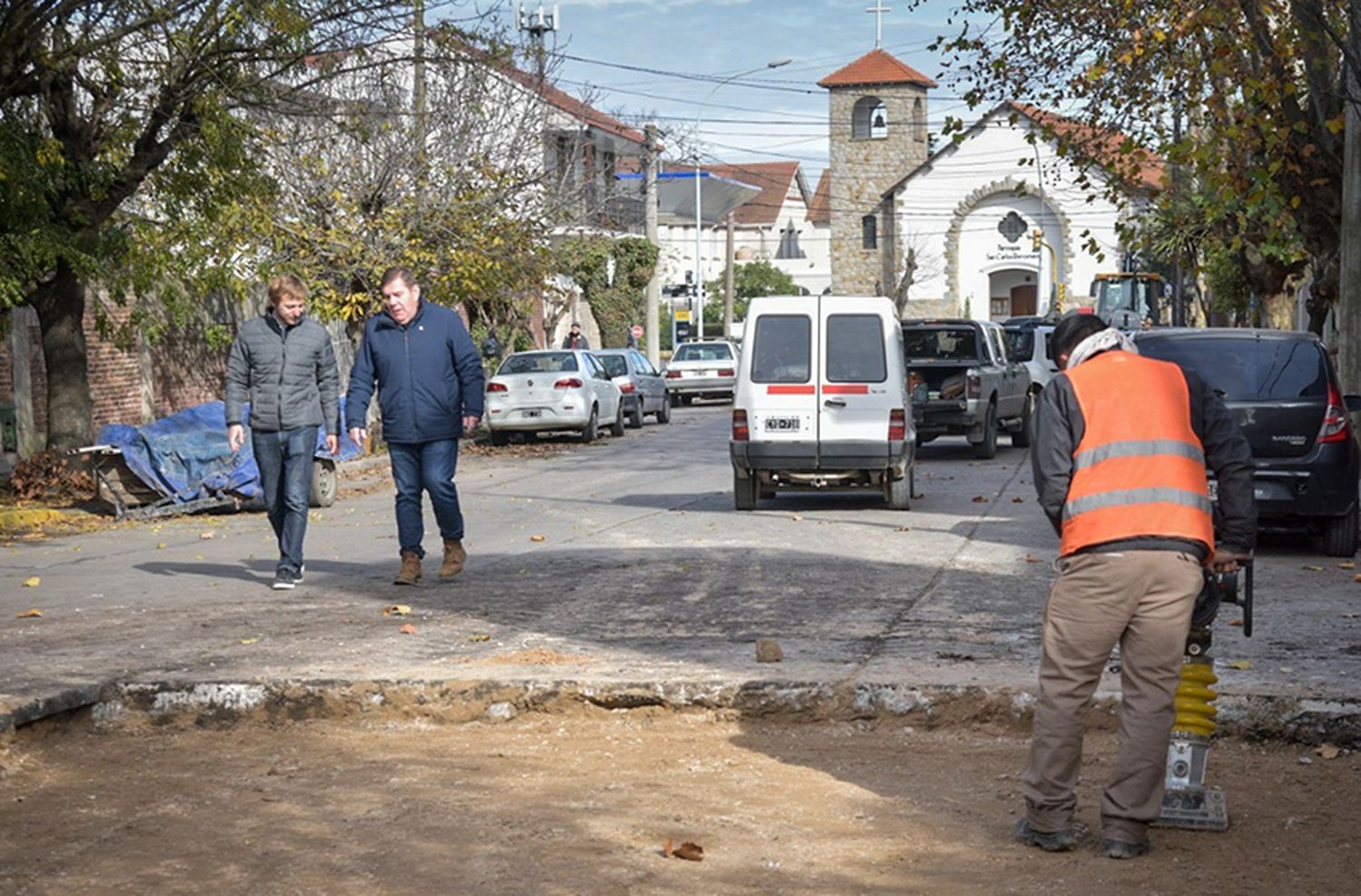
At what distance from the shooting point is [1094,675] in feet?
18.3

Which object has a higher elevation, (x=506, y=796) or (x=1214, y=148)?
(x=1214, y=148)

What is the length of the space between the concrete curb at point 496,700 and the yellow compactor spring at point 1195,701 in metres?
1.36

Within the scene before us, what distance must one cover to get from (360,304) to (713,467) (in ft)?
20.6

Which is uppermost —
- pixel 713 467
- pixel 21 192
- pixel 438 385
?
pixel 21 192

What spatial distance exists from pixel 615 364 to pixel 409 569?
23.2 m

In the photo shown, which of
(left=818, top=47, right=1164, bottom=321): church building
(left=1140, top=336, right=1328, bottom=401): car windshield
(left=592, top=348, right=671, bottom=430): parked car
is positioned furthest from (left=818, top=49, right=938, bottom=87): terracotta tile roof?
(left=1140, top=336, right=1328, bottom=401): car windshield

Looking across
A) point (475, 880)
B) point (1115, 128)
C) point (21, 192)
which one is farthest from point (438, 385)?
point (1115, 128)

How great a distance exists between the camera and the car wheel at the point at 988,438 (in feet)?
79.3

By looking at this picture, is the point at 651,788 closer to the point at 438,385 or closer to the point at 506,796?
the point at 506,796

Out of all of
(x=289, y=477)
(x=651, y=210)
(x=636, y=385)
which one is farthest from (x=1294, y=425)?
(x=651, y=210)

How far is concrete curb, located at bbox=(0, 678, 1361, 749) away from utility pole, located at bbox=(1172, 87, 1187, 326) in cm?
1014

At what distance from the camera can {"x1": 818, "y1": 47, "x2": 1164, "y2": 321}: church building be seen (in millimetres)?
78562

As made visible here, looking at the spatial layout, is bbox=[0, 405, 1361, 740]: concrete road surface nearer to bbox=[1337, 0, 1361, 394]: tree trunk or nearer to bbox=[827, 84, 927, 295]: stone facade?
bbox=[1337, 0, 1361, 394]: tree trunk

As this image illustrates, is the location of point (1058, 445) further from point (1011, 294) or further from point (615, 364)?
point (1011, 294)
